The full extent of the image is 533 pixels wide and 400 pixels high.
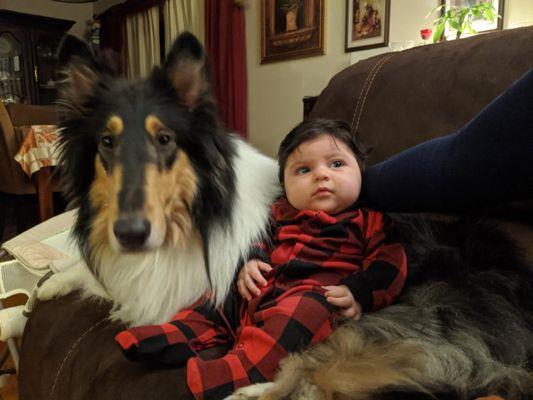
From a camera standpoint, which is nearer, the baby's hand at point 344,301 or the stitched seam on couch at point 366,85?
the baby's hand at point 344,301

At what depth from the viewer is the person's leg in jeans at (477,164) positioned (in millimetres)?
656

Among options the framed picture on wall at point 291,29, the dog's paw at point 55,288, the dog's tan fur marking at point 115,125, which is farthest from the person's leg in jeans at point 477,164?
the framed picture on wall at point 291,29

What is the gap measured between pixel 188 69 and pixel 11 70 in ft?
16.9

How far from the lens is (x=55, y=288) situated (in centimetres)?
114

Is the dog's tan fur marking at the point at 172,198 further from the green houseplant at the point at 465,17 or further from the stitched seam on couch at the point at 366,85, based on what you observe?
the green houseplant at the point at 465,17

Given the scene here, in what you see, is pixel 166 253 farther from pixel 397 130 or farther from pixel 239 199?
pixel 397 130

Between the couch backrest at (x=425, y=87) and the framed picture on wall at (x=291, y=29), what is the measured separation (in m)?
2.21

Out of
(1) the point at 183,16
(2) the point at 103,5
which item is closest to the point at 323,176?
(1) the point at 183,16

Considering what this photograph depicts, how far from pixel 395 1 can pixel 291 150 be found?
237 centimetres

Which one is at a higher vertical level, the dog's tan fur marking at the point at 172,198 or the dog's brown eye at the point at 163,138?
the dog's brown eye at the point at 163,138

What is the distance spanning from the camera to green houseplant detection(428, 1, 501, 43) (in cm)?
224

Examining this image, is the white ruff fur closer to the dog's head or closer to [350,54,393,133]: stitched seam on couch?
the dog's head

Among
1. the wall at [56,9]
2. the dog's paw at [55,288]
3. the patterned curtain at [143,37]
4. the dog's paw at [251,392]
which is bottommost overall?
the dog's paw at [55,288]

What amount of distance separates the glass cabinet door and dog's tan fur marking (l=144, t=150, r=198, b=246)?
508cm
